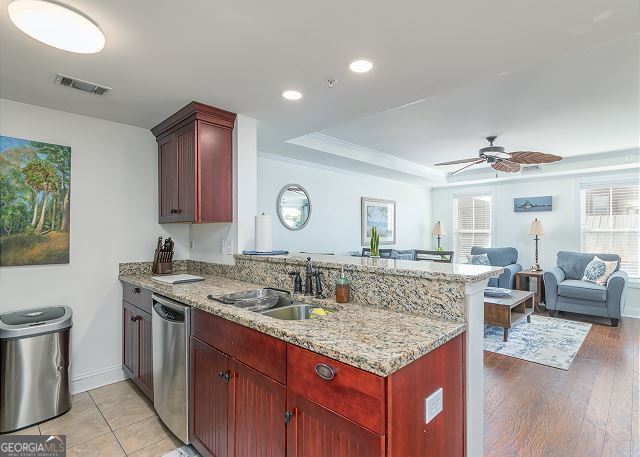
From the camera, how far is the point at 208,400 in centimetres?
178

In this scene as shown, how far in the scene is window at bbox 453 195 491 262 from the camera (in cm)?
676

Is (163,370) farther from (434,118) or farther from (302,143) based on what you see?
(434,118)

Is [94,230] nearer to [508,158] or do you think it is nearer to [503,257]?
[508,158]

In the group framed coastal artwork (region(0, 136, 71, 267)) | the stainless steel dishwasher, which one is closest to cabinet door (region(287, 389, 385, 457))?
the stainless steel dishwasher

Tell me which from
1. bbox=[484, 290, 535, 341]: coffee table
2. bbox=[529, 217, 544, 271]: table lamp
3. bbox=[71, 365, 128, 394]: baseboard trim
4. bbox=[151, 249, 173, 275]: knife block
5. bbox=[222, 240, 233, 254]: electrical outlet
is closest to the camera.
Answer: bbox=[71, 365, 128, 394]: baseboard trim

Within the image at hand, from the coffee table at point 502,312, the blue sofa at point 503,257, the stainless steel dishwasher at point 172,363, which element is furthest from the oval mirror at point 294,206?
the blue sofa at point 503,257

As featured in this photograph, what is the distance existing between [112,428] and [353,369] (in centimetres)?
→ 208

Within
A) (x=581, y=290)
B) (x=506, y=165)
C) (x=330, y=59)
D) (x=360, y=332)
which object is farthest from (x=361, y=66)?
(x=581, y=290)

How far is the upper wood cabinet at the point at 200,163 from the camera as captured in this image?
2.57 meters

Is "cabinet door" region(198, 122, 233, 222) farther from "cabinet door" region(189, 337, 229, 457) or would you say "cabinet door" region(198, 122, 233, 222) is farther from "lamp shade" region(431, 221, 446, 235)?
"lamp shade" region(431, 221, 446, 235)

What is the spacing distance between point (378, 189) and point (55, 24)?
516cm

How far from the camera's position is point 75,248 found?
2711 mm

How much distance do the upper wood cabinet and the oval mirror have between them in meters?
1.67

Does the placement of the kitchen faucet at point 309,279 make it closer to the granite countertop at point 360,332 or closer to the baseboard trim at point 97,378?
the granite countertop at point 360,332
